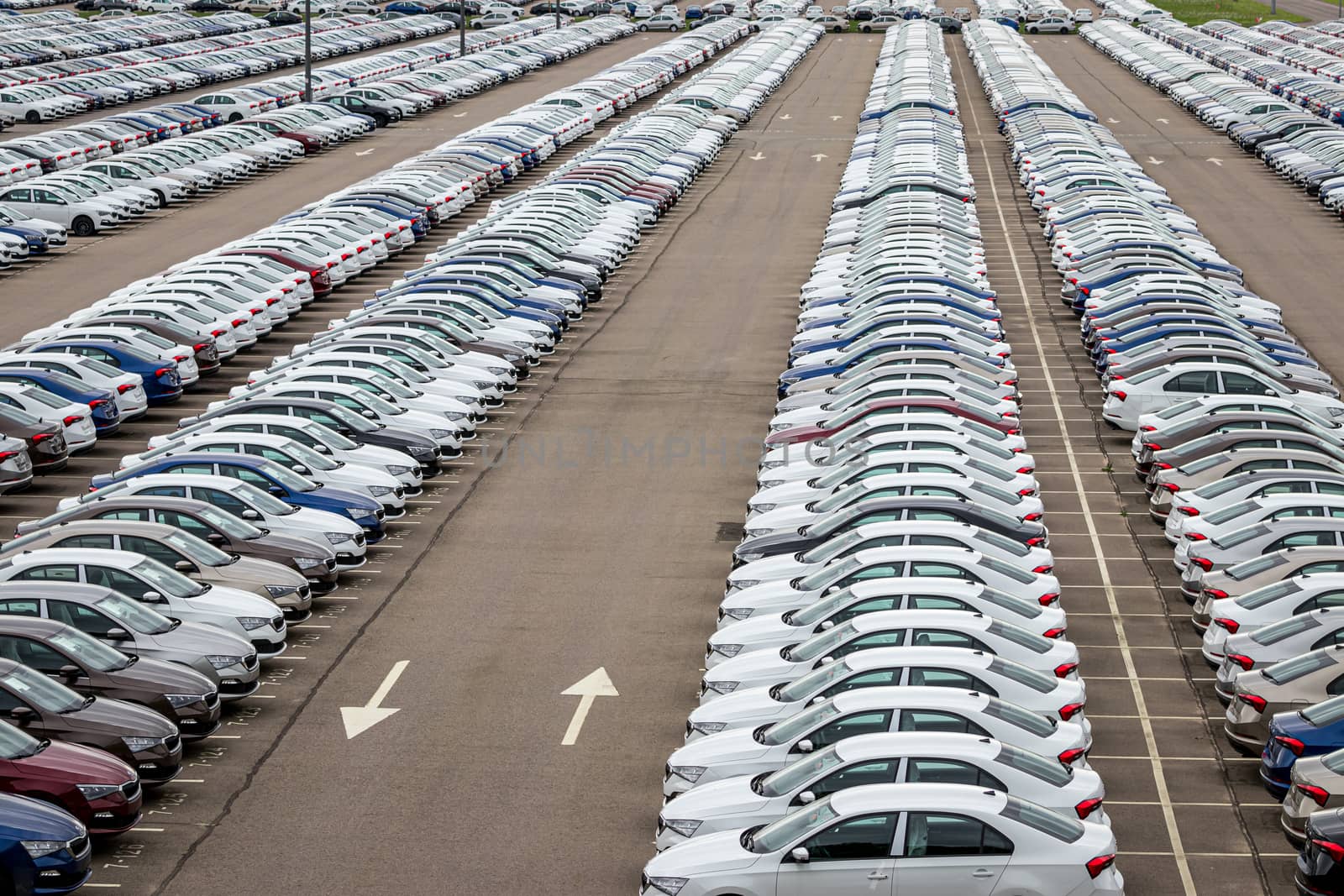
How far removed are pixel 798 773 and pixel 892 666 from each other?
1.98 m

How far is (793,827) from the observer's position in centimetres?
1412

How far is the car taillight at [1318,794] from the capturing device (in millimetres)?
15180

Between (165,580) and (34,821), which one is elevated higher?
(34,821)

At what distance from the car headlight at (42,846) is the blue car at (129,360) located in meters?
17.5

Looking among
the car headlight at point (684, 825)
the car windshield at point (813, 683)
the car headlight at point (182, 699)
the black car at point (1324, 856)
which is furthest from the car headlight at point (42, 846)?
the black car at point (1324, 856)

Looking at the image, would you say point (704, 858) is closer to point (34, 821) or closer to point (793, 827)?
point (793, 827)

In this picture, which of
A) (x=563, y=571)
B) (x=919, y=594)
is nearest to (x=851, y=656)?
(x=919, y=594)

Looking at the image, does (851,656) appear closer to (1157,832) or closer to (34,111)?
(1157,832)

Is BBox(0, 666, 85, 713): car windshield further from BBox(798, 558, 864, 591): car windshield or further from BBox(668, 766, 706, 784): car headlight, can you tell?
BBox(798, 558, 864, 591): car windshield

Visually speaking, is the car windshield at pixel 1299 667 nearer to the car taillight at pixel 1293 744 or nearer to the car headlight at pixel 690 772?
the car taillight at pixel 1293 744

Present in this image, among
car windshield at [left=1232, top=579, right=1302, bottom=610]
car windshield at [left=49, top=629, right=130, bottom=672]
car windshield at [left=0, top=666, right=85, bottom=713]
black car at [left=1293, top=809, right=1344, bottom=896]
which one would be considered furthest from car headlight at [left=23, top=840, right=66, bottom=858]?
Answer: car windshield at [left=1232, top=579, right=1302, bottom=610]

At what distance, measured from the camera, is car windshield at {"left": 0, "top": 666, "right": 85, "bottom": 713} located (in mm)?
17141

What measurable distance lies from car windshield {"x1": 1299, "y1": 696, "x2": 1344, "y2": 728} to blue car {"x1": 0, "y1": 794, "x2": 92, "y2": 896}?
11.2 meters

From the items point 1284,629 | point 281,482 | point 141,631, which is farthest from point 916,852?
point 281,482
